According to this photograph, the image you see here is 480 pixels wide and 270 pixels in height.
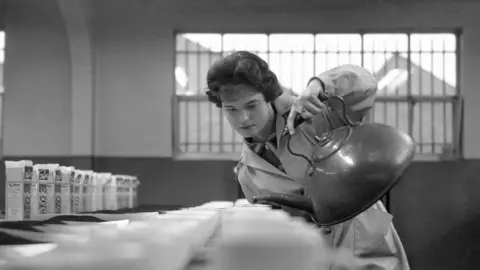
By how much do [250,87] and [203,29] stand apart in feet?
12.6

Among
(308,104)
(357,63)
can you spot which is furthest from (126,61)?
(308,104)

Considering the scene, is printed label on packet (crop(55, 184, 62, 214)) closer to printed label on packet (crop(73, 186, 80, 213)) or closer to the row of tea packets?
the row of tea packets

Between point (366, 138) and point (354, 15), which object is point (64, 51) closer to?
point (354, 15)

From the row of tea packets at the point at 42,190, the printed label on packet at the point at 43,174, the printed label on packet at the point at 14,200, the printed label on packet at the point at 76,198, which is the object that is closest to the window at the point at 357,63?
the row of tea packets at the point at 42,190

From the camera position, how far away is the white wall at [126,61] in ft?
17.4

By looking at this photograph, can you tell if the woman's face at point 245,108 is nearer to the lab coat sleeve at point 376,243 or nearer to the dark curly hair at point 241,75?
the dark curly hair at point 241,75

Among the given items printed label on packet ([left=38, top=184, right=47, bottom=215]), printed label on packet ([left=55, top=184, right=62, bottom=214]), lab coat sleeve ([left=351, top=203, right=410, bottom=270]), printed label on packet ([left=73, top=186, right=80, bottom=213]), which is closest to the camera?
lab coat sleeve ([left=351, top=203, right=410, bottom=270])

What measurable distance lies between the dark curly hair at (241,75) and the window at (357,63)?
147 inches

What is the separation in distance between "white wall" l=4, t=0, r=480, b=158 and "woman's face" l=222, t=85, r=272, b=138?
380 centimetres

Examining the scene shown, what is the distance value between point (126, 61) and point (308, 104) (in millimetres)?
4322

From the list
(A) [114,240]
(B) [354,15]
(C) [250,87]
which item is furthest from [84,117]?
(A) [114,240]

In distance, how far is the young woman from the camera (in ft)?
4.35

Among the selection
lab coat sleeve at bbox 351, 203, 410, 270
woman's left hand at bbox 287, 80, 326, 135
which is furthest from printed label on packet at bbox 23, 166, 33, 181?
lab coat sleeve at bbox 351, 203, 410, 270

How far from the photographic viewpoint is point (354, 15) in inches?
210
